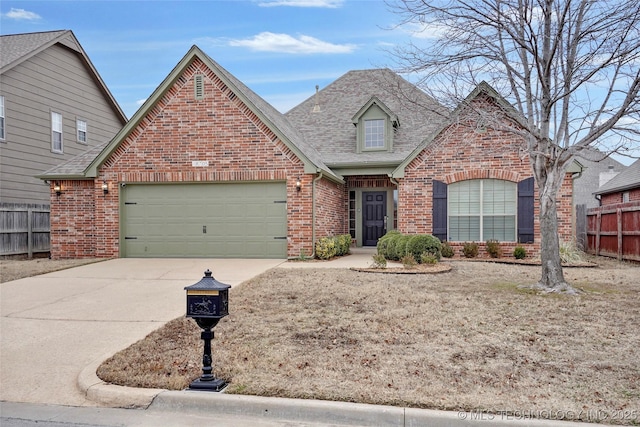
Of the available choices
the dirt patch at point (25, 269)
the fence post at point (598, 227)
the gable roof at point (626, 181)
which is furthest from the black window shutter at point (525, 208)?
the dirt patch at point (25, 269)

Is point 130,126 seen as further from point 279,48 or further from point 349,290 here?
point 279,48

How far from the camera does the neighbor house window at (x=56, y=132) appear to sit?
1953 cm

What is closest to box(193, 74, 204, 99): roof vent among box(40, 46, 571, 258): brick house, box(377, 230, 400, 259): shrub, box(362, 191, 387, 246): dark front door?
box(40, 46, 571, 258): brick house

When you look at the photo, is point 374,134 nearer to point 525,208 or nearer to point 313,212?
point 313,212

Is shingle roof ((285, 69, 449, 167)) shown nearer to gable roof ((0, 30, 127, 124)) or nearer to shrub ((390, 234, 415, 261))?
shrub ((390, 234, 415, 261))

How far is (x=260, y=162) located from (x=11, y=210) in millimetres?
8616

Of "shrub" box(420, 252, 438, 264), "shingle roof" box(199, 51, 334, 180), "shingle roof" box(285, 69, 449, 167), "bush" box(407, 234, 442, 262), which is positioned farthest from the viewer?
"shingle roof" box(285, 69, 449, 167)

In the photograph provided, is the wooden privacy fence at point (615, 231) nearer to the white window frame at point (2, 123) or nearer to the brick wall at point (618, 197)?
the brick wall at point (618, 197)

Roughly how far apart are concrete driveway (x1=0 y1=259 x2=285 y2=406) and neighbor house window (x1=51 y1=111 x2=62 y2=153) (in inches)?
359

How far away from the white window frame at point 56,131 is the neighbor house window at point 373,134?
12.3 meters

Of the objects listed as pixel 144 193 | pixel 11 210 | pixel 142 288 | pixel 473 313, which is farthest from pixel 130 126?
pixel 473 313

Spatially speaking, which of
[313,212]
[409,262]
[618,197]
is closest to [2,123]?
[313,212]

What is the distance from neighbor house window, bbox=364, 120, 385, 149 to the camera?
1697 centimetres

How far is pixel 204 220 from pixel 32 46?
1051cm
